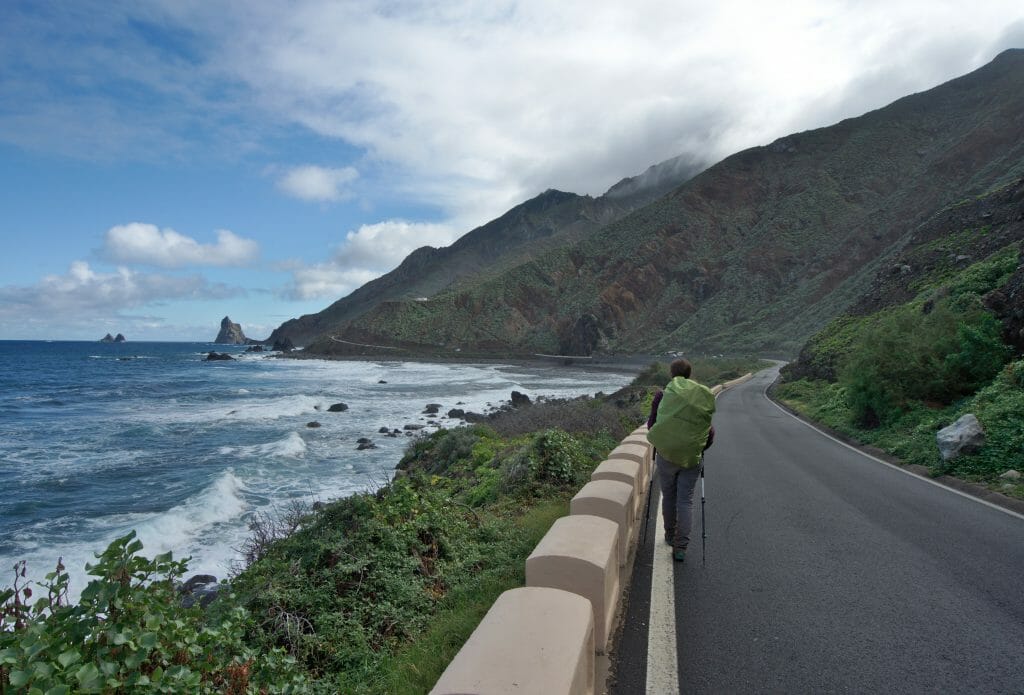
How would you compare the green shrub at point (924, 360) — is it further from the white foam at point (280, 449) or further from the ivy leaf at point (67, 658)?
the white foam at point (280, 449)

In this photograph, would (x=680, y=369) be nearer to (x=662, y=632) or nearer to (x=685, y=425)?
(x=685, y=425)

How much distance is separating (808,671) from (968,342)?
40.1 feet

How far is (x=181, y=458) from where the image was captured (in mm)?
20250

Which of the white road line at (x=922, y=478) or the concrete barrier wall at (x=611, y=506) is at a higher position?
the concrete barrier wall at (x=611, y=506)

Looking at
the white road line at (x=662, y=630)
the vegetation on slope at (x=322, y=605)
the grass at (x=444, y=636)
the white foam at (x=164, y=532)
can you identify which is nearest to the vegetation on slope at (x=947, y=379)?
the white road line at (x=662, y=630)

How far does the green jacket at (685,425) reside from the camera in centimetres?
541

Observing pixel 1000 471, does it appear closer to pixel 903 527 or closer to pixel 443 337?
pixel 903 527

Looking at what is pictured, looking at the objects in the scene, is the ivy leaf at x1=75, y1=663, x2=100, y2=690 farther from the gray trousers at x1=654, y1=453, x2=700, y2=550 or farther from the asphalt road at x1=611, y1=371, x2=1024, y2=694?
the gray trousers at x1=654, y1=453, x2=700, y2=550

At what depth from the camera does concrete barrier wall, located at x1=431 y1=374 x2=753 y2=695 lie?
2.28 m

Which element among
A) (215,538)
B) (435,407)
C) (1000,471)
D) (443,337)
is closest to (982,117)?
(443,337)

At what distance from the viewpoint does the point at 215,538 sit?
12.1 metres

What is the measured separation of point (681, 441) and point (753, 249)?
316 feet

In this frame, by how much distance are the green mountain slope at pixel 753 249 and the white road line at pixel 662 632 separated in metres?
68.7

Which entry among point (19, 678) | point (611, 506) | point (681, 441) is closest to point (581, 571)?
point (611, 506)
